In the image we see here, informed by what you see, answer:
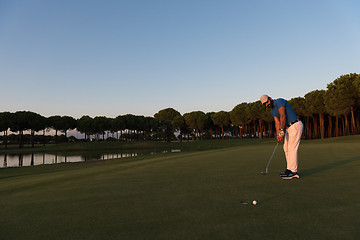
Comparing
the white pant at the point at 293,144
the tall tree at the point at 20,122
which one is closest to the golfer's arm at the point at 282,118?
the white pant at the point at 293,144

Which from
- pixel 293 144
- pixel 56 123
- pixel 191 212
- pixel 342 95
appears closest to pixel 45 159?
pixel 293 144

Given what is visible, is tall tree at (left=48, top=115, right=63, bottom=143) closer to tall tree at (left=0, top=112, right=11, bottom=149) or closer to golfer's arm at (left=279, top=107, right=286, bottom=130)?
tall tree at (left=0, top=112, right=11, bottom=149)

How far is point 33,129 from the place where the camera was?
238 ft

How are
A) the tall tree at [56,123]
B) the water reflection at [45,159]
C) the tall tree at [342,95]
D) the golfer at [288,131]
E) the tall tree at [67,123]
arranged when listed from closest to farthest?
the golfer at [288,131], the water reflection at [45,159], the tall tree at [342,95], the tall tree at [56,123], the tall tree at [67,123]

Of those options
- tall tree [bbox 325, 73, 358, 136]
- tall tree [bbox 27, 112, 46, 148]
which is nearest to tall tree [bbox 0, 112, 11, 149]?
tall tree [bbox 27, 112, 46, 148]

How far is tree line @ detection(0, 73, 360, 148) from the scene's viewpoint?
44.6 metres

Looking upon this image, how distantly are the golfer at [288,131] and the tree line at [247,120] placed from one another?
4388cm

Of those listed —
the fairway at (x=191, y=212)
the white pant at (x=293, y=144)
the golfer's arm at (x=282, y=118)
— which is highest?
the golfer's arm at (x=282, y=118)

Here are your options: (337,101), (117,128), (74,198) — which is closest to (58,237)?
(74,198)

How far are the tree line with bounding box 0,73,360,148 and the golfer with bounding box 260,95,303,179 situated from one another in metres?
43.9

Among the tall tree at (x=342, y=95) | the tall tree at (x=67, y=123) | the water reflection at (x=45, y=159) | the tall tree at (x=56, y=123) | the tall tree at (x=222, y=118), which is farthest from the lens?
the tall tree at (x=222, y=118)

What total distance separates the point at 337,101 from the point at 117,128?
74886 mm

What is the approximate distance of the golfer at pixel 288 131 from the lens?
6949mm

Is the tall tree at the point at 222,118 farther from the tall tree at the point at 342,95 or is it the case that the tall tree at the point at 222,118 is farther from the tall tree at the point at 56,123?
the tall tree at the point at 56,123
